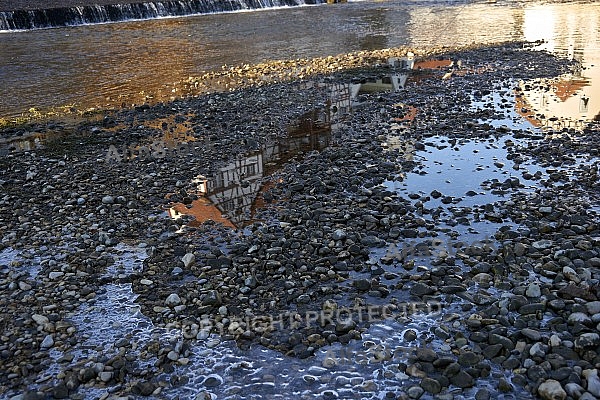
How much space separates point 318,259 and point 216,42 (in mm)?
27535

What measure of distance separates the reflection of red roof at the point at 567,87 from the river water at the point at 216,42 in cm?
30

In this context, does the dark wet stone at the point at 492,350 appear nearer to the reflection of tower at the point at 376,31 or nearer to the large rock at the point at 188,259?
the large rock at the point at 188,259

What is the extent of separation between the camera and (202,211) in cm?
896

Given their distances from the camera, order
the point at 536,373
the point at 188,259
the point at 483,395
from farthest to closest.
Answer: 1. the point at 188,259
2. the point at 536,373
3. the point at 483,395

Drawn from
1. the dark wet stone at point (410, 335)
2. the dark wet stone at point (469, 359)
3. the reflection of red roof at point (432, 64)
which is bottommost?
the reflection of red roof at point (432, 64)

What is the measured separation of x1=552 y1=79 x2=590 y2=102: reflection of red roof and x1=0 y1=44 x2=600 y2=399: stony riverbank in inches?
99.5

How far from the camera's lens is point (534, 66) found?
18.3 m

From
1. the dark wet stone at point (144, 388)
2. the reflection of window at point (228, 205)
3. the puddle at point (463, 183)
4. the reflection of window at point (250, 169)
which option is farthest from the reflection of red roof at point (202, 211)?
the dark wet stone at point (144, 388)

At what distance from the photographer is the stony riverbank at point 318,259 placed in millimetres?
5195

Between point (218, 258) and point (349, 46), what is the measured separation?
70.5ft

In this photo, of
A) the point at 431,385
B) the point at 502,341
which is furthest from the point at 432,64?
the point at 431,385

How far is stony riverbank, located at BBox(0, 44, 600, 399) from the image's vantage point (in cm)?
520

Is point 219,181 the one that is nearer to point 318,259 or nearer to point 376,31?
point 318,259

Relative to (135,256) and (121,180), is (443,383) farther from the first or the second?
(121,180)
